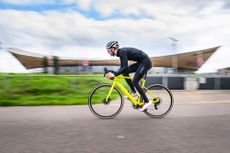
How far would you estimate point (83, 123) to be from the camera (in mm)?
6691

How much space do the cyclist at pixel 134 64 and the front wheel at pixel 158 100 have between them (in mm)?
193

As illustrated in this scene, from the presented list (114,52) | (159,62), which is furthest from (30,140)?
(159,62)

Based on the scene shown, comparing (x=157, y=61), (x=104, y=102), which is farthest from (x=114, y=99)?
(x=157, y=61)

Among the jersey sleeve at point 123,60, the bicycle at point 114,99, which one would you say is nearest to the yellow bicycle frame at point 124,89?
the bicycle at point 114,99

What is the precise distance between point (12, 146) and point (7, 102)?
260 inches

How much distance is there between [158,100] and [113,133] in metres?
2.47

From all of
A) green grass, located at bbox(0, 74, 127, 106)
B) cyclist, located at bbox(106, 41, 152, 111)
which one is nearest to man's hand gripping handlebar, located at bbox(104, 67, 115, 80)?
cyclist, located at bbox(106, 41, 152, 111)

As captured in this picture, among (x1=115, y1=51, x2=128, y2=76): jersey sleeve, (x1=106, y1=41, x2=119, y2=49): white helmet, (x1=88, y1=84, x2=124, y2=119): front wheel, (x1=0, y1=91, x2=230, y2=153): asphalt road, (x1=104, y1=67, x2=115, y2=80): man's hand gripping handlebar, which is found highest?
(x1=106, y1=41, x2=119, y2=49): white helmet

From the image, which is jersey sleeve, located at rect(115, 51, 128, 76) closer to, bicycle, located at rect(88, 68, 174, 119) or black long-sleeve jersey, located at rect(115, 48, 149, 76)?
black long-sleeve jersey, located at rect(115, 48, 149, 76)

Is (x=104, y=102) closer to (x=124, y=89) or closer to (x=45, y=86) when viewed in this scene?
(x=124, y=89)

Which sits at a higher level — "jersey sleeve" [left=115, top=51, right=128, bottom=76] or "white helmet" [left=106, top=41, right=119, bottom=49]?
"white helmet" [left=106, top=41, right=119, bottom=49]

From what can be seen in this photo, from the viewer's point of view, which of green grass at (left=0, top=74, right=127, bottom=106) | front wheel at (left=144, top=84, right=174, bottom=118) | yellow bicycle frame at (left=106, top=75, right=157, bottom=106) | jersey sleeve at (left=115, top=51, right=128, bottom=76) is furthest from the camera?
green grass at (left=0, top=74, right=127, bottom=106)

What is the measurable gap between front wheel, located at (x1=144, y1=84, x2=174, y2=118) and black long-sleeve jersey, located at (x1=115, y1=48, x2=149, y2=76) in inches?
28.8

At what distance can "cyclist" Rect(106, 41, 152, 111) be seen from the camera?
727cm
